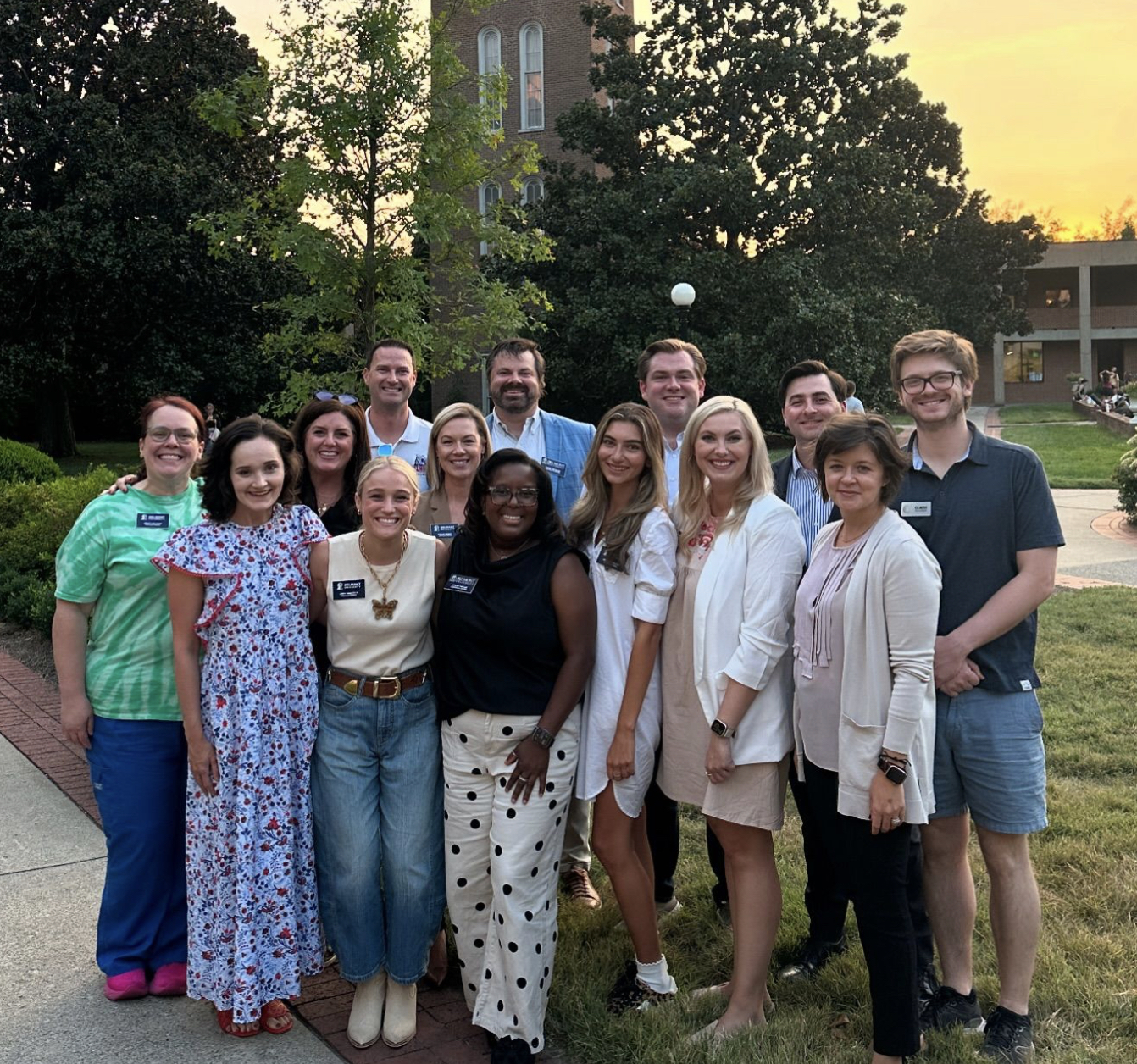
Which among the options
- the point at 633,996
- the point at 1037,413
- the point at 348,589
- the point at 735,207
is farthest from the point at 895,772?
the point at 1037,413

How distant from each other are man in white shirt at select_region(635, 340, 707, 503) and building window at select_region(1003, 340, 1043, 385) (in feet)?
188

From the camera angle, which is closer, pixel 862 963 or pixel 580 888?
pixel 862 963

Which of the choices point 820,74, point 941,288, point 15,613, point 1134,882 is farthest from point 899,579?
point 941,288

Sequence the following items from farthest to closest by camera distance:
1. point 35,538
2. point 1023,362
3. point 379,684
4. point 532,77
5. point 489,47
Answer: point 1023,362
point 489,47
point 532,77
point 35,538
point 379,684

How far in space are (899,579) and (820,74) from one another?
28.0 metres

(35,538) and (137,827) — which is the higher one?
(35,538)

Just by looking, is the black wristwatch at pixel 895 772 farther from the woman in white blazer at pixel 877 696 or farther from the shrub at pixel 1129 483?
the shrub at pixel 1129 483

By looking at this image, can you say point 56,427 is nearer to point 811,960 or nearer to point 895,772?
point 811,960

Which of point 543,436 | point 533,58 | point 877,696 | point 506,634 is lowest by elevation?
point 877,696

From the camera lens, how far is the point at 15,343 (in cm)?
2719

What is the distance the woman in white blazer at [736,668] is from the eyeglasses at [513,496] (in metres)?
0.55

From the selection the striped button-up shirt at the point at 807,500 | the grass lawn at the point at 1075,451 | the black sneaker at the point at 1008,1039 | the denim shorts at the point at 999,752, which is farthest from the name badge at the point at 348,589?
the grass lawn at the point at 1075,451

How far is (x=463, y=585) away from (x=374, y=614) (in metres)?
0.32

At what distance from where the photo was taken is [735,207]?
26391mm
